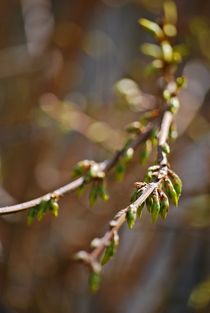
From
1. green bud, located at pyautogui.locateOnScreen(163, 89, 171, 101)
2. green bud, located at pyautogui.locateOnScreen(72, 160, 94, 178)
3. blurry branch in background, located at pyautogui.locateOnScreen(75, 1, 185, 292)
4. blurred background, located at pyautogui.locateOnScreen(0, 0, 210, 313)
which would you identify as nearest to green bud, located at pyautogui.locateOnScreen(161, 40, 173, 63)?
blurry branch in background, located at pyautogui.locateOnScreen(75, 1, 185, 292)

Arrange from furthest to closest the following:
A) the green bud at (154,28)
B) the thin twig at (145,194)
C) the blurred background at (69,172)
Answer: the blurred background at (69,172) → the green bud at (154,28) → the thin twig at (145,194)

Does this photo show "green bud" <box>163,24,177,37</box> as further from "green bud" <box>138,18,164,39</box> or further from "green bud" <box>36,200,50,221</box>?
"green bud" <box>36,200,50,221</box>

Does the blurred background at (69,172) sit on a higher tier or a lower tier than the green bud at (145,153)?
lower

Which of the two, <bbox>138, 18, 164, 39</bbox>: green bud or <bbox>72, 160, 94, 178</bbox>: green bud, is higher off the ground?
<bbox>138, 18, 164, 39</bbox>: green bud

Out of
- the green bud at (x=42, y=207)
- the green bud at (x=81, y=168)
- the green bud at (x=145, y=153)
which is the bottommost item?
the green bud at (x=145, y=153)

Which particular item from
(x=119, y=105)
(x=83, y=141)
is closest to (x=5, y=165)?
(x=83, y=141)

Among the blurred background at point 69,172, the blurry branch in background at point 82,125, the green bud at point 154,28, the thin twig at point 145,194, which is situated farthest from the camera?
the blurred background at point 69,172

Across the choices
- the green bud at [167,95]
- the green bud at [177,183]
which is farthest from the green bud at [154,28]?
the green bud at [177,183]

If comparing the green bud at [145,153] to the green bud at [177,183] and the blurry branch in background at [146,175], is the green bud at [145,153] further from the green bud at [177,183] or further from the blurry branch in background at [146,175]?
the green bud at [177,183]

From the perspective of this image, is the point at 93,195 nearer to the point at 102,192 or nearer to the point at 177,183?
the point at 102,192
